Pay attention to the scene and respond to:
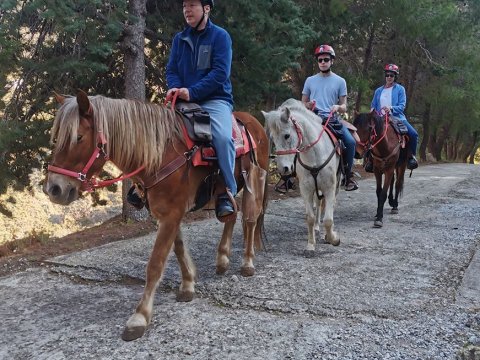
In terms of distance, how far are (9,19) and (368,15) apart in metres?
9.58

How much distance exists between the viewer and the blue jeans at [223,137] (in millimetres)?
3959

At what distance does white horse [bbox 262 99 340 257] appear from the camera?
552 centimetres

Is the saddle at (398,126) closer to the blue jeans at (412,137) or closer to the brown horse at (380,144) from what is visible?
the brown horse at (380,144)

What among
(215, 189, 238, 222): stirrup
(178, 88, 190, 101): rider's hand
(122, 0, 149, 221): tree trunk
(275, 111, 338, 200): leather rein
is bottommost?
(215, 189, 238, 222): stirrup

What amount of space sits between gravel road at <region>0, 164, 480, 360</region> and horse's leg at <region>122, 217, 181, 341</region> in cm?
16

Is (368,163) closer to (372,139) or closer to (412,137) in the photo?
(372,139)

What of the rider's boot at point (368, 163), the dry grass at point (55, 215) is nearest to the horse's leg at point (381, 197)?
the rider's boot at point (368, 163)

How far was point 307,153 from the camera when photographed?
5.92 m

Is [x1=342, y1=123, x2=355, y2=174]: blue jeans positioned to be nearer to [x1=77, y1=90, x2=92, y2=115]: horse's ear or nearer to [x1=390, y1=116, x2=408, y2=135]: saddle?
[x1=390, y1=116, x2=408, y2=135]: saddle

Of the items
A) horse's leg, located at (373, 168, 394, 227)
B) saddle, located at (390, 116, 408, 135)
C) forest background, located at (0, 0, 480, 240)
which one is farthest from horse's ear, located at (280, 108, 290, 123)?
saddle, located at (390, 116, 408, 135)

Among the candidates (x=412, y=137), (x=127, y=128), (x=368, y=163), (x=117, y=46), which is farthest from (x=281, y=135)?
(x=412, y=137)

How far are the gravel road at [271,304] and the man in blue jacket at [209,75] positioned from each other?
3.22ft

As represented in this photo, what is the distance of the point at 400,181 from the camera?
885 cm

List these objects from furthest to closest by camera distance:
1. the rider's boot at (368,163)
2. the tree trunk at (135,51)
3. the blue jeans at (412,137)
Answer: the blue jeans at (412,137), the rider's boot at (368,163), the tree trunk at (135,51)
